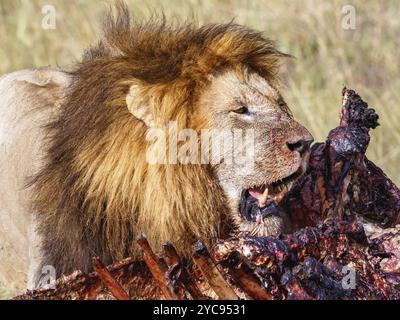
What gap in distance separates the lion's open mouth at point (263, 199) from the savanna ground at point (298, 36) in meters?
3.93

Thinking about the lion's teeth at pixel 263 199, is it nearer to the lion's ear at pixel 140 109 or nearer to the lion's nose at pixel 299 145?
the lion's nose at pixel 299 145

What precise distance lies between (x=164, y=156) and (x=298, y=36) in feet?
15.9

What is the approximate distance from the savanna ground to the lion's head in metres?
3.88

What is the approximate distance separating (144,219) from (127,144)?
0.76ft

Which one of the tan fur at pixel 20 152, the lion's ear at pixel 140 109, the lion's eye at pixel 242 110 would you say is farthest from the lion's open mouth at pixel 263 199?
the tan fur at pixel 20 152

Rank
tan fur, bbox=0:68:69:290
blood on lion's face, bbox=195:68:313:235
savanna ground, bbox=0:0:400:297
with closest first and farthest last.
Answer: blood on lion's face, bbox=195:68:313:235
tan fur, bbox=0:68:69:290
savanna ground, bbox=0:0:400:297

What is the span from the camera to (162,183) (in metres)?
3.11

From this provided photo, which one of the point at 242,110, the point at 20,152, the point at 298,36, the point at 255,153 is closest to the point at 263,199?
the point at 255,153

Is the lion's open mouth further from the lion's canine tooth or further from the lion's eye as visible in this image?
the lion's eye

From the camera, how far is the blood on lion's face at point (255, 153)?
10.2ft

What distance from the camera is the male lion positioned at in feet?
10.2

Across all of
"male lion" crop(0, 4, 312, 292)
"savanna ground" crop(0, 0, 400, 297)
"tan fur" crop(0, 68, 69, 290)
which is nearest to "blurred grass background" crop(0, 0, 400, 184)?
"savanna ground" crop(0, 0, 400, 297)

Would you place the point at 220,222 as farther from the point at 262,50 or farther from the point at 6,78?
the point at 6,78

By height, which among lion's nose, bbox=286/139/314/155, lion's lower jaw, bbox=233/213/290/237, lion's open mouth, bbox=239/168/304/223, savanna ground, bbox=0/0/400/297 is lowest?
savanna ground, bbox=0/0/400/297
